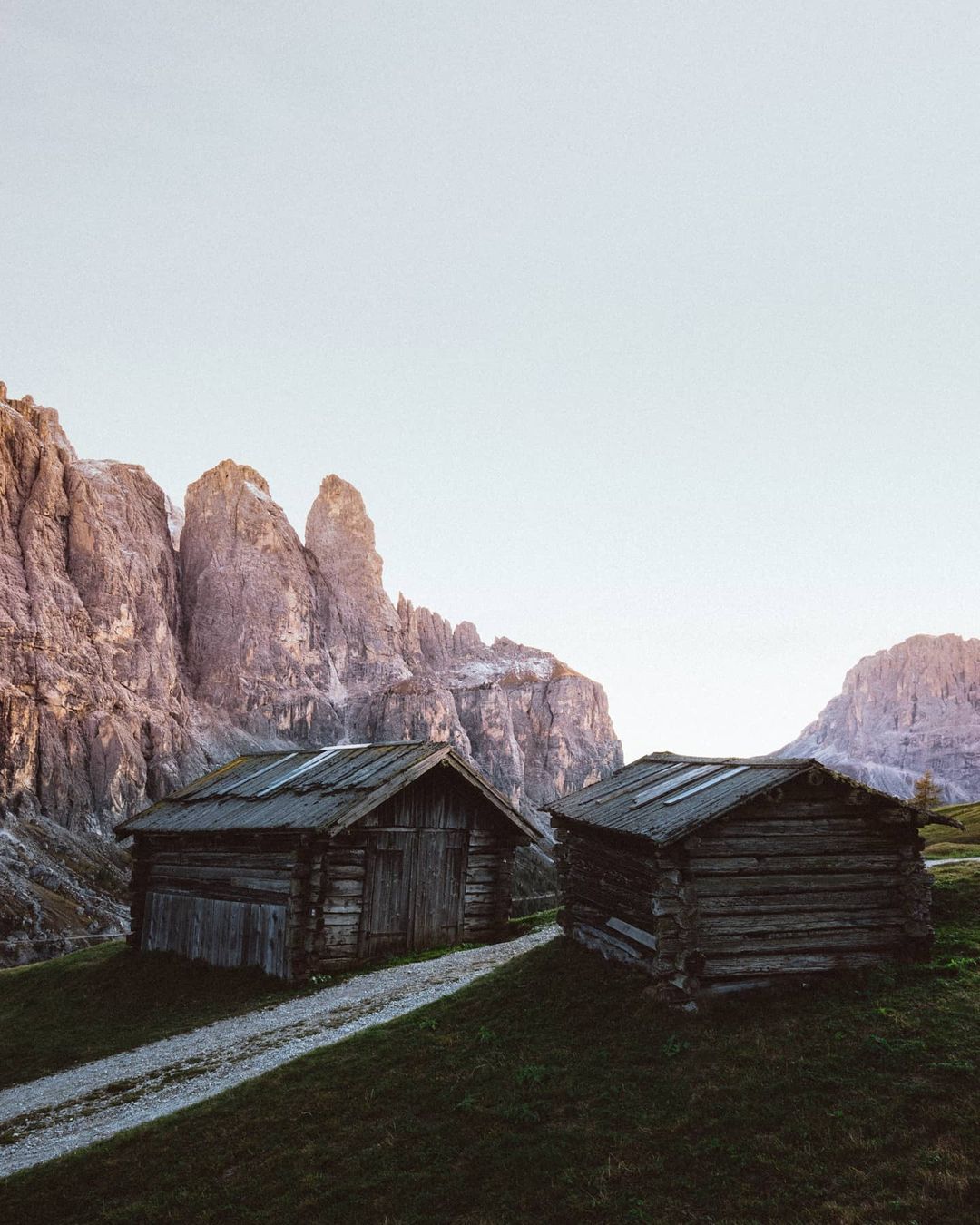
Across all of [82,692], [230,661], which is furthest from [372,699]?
[82,692]

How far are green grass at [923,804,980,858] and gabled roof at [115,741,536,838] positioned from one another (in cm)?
1428

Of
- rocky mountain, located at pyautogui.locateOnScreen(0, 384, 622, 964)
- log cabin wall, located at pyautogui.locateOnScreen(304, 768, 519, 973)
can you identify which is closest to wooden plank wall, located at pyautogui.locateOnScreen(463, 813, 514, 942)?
log cabin wall, located at pyautogui.locateOnScreen(304, 768, 519, 973)

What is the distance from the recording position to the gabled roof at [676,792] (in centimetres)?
1271

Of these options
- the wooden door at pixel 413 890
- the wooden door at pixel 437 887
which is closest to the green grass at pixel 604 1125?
the wooden door at pixel 413 890

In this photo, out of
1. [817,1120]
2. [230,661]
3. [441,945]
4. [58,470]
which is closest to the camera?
[817,1120]

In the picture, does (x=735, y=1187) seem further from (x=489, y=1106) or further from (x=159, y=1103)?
(x=159, y=1103)

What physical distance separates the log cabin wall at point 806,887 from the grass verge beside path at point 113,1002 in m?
10.3

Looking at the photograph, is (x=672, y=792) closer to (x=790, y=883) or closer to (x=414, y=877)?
(x=790, y=883)

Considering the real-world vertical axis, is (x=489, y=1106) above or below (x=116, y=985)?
above

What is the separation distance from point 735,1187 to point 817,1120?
135 cm

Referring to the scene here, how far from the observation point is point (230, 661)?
140 m

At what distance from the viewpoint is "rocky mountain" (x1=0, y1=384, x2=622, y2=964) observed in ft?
312

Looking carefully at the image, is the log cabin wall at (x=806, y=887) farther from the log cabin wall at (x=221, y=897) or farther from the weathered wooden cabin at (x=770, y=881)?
the log cabin wall at (x=221, y=897)

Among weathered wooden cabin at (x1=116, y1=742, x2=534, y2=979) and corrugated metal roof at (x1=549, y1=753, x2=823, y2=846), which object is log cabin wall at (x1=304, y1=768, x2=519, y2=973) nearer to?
weathered wooden cabin at (x1=116, y1=742, x2=534, y2=979)
